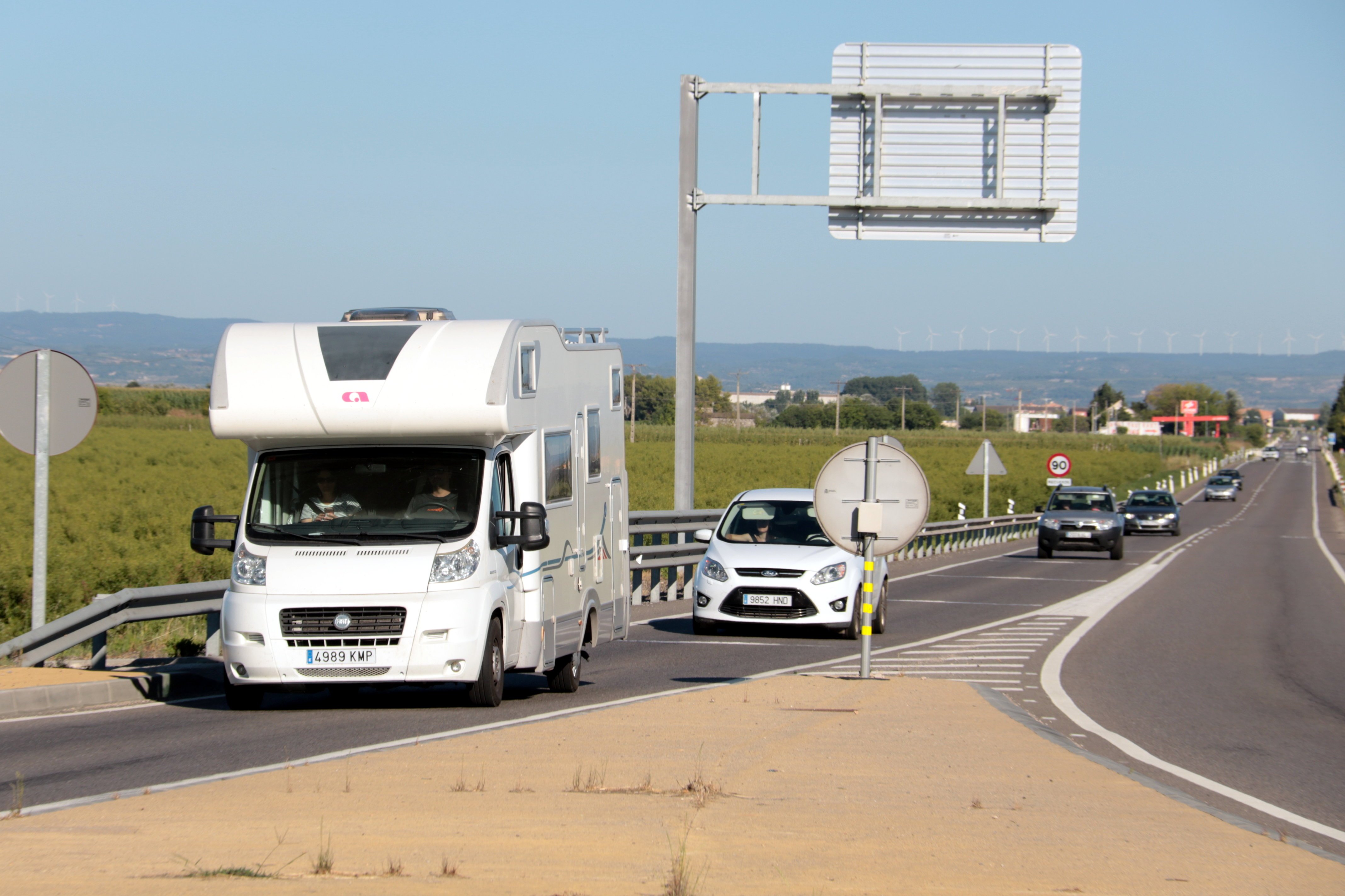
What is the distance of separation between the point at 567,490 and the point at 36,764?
4.80 m

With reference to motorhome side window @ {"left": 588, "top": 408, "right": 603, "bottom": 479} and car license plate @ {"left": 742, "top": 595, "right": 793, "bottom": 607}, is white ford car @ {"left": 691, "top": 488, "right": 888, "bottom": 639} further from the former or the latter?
motorhome side window @ {"left": 588, "top": 408, "right": 603, "bottom": 479}

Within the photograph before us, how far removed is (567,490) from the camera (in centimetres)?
1212

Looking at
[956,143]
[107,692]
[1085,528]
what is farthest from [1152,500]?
[107,692]

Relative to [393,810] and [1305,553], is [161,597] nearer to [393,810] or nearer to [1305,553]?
[393,810]

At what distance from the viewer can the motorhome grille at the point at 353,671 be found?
10.1m

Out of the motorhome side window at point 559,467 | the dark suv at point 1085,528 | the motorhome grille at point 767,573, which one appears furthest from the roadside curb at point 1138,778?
the dark suv at point 1085,528

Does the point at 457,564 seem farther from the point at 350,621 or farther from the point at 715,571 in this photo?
the point at 715,571

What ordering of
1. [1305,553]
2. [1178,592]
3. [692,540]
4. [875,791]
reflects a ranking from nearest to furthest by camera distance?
[875,791]
[692,540]
[1178,592]
[1305,553]

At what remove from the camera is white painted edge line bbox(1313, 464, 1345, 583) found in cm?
3644

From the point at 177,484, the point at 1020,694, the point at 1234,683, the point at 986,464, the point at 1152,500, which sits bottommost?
the point at 1152,500

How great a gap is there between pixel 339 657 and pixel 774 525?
8764 millimetres

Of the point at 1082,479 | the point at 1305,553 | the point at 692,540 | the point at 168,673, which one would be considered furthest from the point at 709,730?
the point at 1082,479

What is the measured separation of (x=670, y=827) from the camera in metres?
6.44

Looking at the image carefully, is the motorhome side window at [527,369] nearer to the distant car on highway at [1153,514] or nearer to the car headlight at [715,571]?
the car headlight at [715,571]
